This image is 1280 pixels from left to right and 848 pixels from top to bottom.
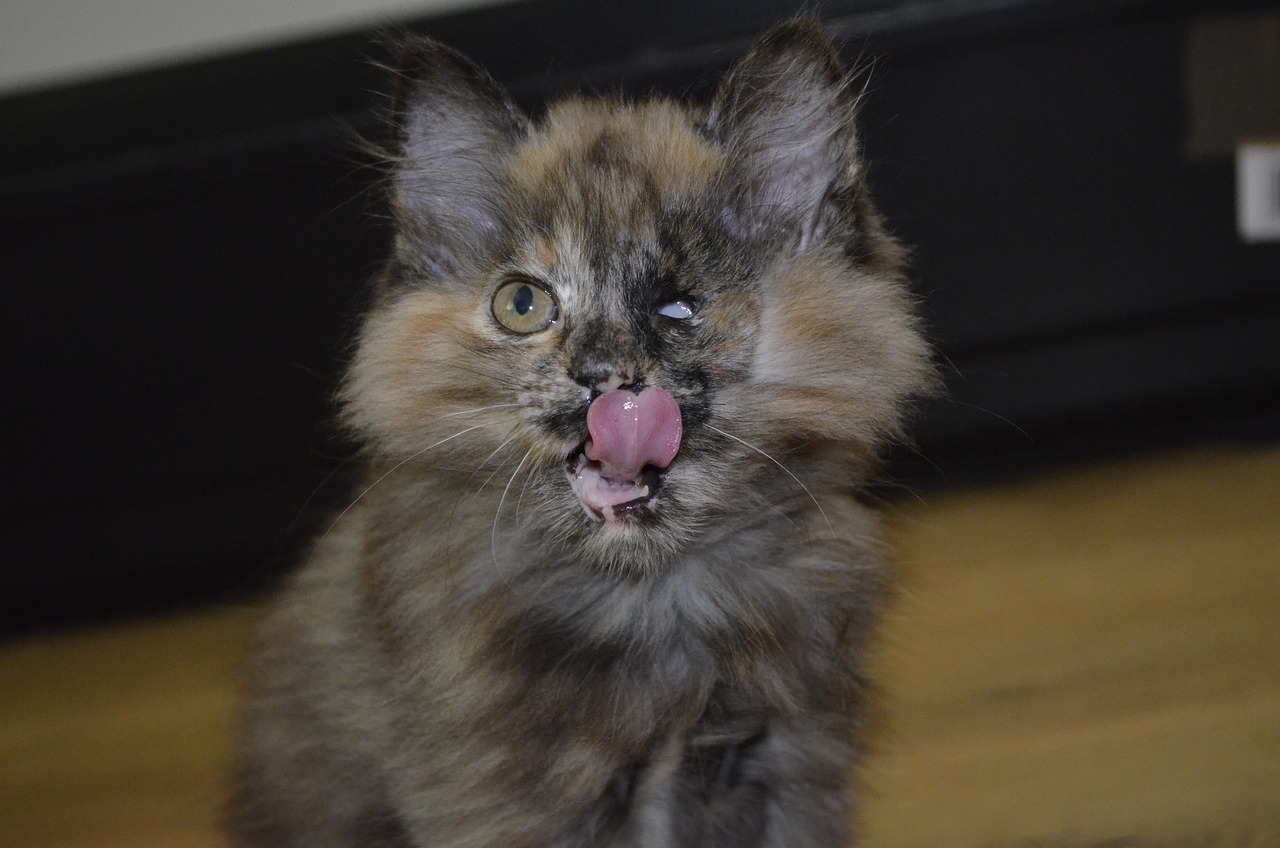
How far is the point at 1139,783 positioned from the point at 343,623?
112 centimetres

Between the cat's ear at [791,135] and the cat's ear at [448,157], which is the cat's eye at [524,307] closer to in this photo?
the cat's ear at [448,157]

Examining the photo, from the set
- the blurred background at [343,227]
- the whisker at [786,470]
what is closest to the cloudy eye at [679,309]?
the whisker at [786,470]

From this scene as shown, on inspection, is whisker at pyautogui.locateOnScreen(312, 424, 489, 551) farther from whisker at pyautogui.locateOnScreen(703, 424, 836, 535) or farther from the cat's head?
whisker at pyautogui.locateOnScreen(703, 424, 836, 535)

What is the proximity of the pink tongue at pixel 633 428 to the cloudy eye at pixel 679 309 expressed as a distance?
87mm

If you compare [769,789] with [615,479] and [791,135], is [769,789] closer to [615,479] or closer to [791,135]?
[615,479]

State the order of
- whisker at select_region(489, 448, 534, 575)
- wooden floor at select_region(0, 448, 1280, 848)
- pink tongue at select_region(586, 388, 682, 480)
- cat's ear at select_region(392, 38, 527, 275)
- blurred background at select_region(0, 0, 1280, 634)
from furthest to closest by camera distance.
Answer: blurred background at select_region(0, 0, 1280, 634) → wooden floor at select_region(0, 448, 1280, 848) → cat's ear at select_region(392, 38, 527, 275) → whisker at select_region(489, 448, 534, 575) → pink tongue at select_region(586, 388, 682, 480)

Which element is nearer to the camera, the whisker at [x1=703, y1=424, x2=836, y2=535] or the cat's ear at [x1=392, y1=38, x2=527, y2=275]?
the whisker at [x1=703, y1=424, x2=836, y2=535]

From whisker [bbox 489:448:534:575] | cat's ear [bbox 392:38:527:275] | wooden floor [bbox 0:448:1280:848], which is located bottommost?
wooden floor [bbox 0:448:1280:848]

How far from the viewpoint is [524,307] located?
4.04ft

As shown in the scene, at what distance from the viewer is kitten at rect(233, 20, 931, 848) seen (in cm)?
120

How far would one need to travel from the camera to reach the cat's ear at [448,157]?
1.33 meters

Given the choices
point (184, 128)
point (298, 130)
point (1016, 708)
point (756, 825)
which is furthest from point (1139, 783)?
Answer: point (184, 128)

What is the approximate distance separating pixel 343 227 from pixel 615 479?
1734 mm

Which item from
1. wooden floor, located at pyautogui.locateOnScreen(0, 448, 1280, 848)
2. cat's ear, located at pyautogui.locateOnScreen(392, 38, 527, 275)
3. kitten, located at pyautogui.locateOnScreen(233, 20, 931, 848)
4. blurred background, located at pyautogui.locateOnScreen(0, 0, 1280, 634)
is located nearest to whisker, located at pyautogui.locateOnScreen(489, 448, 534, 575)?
kitten, located at pyautogui.locateOnScreen(233, 20, 931, 848)
